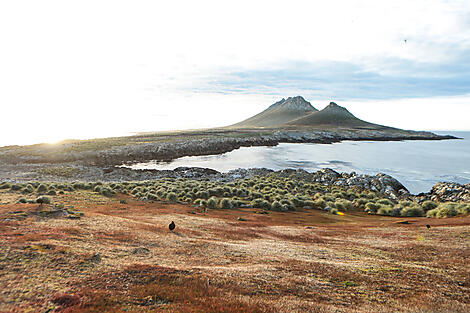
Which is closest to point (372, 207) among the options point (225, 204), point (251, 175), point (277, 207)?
point (277, 207)

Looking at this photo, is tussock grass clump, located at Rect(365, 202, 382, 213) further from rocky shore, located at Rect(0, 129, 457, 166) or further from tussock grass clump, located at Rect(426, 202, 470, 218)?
rocky shore, located at Rect(0, 129, 457, 166)

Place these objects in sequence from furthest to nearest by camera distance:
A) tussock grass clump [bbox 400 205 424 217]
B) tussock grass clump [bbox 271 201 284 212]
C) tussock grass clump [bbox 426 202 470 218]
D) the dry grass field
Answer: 1. tussock grass clump [bbox 271 201 284 212]
2. tussock grass clump [bbox 400 205 424 217]
3. tussock grass clump [bbox 426 202 470 218]
4. the dry grass field

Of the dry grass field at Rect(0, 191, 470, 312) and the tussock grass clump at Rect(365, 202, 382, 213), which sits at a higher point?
the dry grass field at Rect(0, 191, 470, 312)

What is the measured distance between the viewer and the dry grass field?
189 inches

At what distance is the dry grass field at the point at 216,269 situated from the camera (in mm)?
4797

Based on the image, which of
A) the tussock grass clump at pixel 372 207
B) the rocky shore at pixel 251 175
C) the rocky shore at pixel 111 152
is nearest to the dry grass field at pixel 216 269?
the tussock grass clump at pixel 372 207

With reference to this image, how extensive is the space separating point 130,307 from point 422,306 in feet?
19.5

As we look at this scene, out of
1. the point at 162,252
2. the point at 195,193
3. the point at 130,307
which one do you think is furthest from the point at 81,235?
the point at 195,193

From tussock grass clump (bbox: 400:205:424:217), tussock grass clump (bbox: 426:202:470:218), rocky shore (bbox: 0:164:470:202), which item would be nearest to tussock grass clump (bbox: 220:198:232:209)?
tussock grass clump (bbox: 400:205:424:217)

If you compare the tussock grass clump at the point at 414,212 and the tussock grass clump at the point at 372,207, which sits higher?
the tussock grass clump at the point at 414,212

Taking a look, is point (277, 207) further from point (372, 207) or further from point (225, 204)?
point (372, 207)

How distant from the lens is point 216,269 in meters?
6.71

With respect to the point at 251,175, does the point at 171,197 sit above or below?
above

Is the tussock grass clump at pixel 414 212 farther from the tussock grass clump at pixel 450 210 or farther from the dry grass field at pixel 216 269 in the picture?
the dry grass field at pixel 216 269
